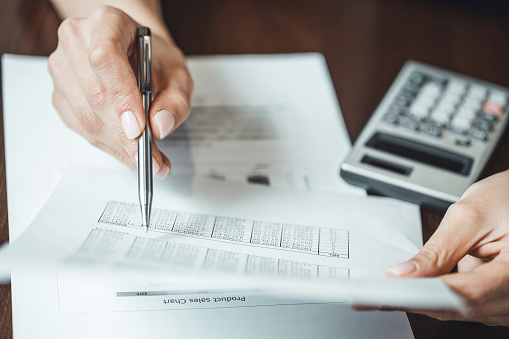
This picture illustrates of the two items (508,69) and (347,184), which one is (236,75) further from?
(508,69)

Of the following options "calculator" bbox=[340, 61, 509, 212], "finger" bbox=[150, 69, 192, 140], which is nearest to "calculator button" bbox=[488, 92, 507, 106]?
"calculator" bbox=[340, 61, 509, 212]

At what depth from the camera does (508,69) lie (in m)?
0.62

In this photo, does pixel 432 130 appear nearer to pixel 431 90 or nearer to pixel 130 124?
pixel 431 90

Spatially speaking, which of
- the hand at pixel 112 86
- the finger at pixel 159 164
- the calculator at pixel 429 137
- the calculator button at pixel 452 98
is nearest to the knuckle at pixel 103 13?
the hand at pixel 112 86

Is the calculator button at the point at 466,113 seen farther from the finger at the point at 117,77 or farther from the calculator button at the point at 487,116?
the finger at the point at 117,77

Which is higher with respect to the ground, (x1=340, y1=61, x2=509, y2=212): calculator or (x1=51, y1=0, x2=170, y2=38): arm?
(x1=51, y1=0, x2=170, y2=38): arm

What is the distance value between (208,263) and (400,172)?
0.21 metres

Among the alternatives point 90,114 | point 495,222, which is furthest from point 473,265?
point 90,114

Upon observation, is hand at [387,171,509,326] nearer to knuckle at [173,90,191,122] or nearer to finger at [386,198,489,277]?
finger at [386,198,489,277]

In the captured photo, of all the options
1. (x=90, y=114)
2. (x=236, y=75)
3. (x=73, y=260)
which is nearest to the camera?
(x=73, y=260)

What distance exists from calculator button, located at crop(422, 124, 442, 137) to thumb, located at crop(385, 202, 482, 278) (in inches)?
5.5

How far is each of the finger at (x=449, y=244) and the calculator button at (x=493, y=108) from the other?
0.19 metres

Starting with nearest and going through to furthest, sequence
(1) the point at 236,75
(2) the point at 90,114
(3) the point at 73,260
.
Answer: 1. (3) the point at 73,260
2. (2) the point at 90,114
3. (1) the point at 236,75

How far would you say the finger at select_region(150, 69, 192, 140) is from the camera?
38 cm
